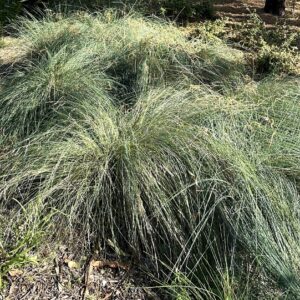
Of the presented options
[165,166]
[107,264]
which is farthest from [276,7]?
[107,264]

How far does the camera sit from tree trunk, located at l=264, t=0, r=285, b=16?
736cm

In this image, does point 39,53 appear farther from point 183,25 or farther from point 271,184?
point 271,184

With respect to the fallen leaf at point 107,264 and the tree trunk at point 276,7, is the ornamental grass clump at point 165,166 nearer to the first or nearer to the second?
the fallen leaf at point 107,264

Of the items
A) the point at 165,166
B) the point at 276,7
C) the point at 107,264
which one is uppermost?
the point at 165,166

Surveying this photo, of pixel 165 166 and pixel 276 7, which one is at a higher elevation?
pixel 165 166

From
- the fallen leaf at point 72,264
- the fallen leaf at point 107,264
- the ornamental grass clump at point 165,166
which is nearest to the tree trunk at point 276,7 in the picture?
the ornamental grass clump at point 165,166

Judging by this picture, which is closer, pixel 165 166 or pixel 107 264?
pixel 107 264

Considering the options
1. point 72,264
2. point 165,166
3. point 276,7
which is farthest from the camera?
point 276,7

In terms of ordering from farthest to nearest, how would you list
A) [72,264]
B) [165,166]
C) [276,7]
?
[276,7] < [165,166] < [72,264]

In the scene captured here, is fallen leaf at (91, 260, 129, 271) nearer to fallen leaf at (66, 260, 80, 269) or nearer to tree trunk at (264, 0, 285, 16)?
fallen leaf at (66, 260, 80, 269)

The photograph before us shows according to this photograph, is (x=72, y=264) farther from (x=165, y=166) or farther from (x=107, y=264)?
(x=165, y=166)

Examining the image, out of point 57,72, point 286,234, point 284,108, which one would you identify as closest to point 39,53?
point 57,72

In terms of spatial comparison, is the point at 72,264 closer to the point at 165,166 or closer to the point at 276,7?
the point at 165,166

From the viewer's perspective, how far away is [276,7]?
7.40 metres
